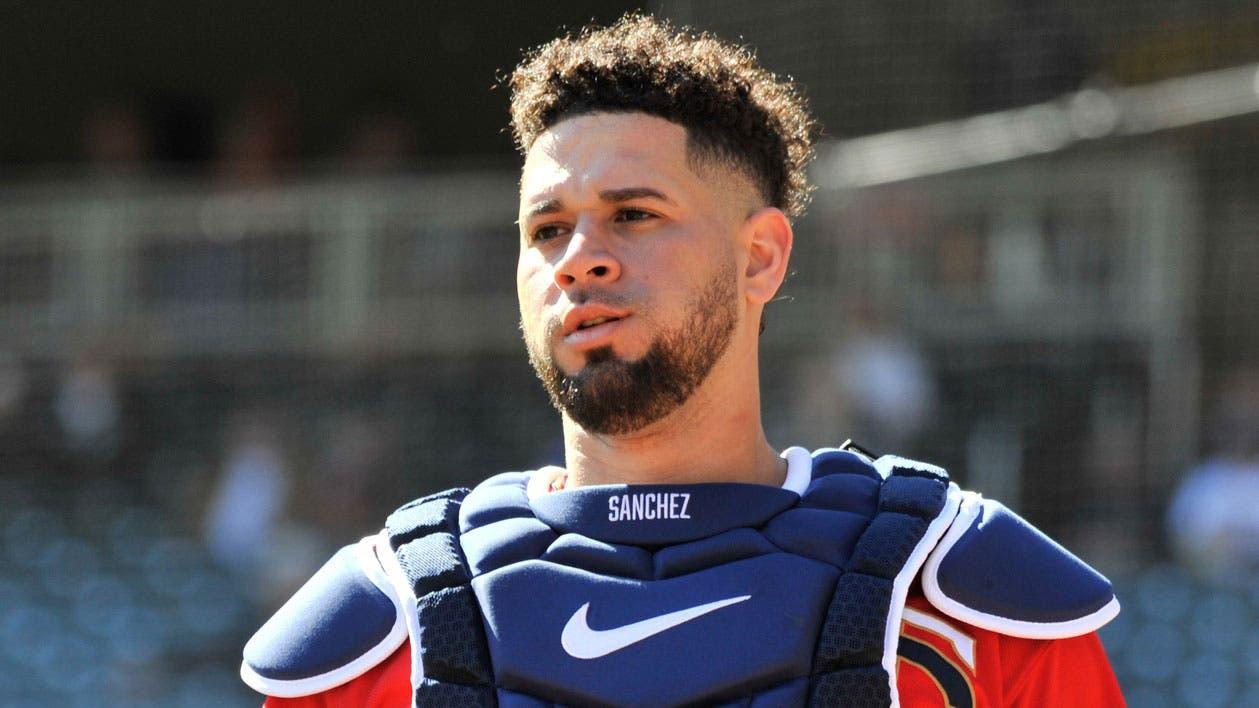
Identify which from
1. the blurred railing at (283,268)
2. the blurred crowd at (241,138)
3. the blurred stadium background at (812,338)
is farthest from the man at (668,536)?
the blurred crowd at (241,138)

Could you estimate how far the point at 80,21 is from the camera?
10.8 m

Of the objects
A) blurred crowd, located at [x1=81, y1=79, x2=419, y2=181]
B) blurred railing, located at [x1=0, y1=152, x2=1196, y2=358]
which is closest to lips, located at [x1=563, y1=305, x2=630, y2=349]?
blurred railing, located at [x1=0, y1=152, x2=1196, y2=358]

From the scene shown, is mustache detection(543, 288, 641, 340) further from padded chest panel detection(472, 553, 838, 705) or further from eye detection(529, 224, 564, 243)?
padded chest panel detection(472, 553, 838, 705)

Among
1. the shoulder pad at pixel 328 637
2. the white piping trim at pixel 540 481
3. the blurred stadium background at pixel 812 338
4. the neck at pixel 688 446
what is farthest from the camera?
the blurred stadium background at pixel 812 338

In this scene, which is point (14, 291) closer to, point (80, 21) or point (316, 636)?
point (80, 21)

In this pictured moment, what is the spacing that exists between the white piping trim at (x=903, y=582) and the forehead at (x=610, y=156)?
54cm

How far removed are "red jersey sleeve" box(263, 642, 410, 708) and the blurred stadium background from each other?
4.61 meters

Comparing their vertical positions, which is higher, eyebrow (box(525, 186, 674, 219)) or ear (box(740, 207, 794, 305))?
eyebrow (box(525, 186, 674, 219))

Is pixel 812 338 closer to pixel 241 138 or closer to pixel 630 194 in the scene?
pixel 241 138

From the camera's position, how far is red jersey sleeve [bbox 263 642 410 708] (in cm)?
224

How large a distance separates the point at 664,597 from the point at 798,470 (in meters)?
0.33

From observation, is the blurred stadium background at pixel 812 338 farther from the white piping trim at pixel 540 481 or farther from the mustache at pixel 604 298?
the mustache at pixel 604 298

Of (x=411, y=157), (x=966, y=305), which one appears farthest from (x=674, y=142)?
(x=411, y=157)

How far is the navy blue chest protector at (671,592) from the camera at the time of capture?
213 cm
